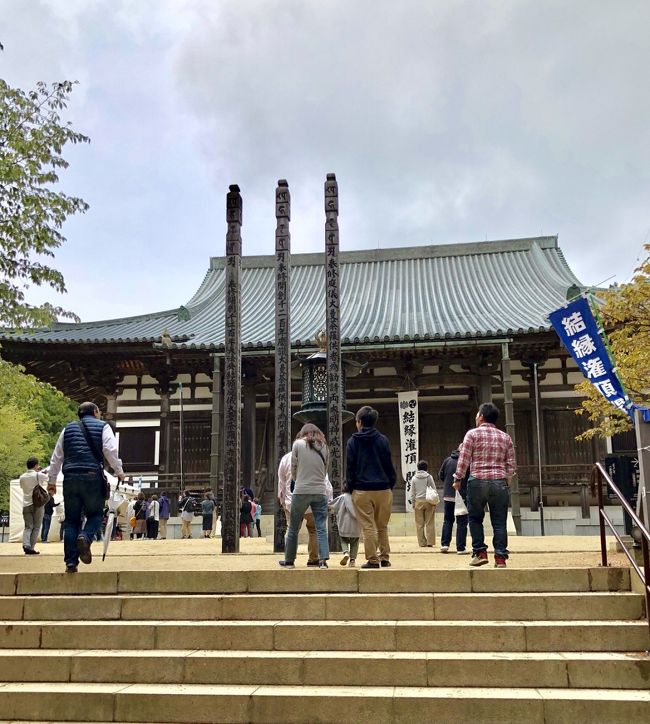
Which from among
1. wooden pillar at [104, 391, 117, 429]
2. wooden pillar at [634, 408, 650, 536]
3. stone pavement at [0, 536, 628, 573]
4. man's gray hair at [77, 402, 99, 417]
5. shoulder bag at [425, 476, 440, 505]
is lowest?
stone pavement at [0, 536, 628, 573]

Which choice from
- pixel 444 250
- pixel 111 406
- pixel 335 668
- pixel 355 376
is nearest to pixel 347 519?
pixel 335 668

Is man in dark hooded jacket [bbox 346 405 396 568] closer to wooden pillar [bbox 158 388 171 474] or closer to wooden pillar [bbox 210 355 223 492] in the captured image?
wooden pillar [bbox 210 355 223 492]

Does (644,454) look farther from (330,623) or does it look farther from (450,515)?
(450,515)

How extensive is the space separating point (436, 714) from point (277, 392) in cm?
606

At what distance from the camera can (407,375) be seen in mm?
18797

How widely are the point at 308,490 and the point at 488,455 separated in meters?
1.73

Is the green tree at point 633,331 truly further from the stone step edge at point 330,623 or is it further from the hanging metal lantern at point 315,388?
the stone step edge at point 330,623

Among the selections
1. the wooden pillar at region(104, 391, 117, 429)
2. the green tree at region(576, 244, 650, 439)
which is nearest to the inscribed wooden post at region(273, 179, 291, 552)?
the green tree at region(576, 244, 650, 439)

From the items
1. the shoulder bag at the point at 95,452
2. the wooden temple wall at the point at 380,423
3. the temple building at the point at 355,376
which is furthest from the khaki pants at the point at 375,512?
the wooden temple wall at the point at 380,423

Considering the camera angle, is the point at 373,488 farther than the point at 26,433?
No

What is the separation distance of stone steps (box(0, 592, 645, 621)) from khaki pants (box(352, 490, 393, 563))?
1.05m

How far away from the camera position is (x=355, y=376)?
17469 mm

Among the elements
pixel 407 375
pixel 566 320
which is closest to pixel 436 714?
pixel 566 320

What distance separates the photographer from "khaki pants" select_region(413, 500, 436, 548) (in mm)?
10117
